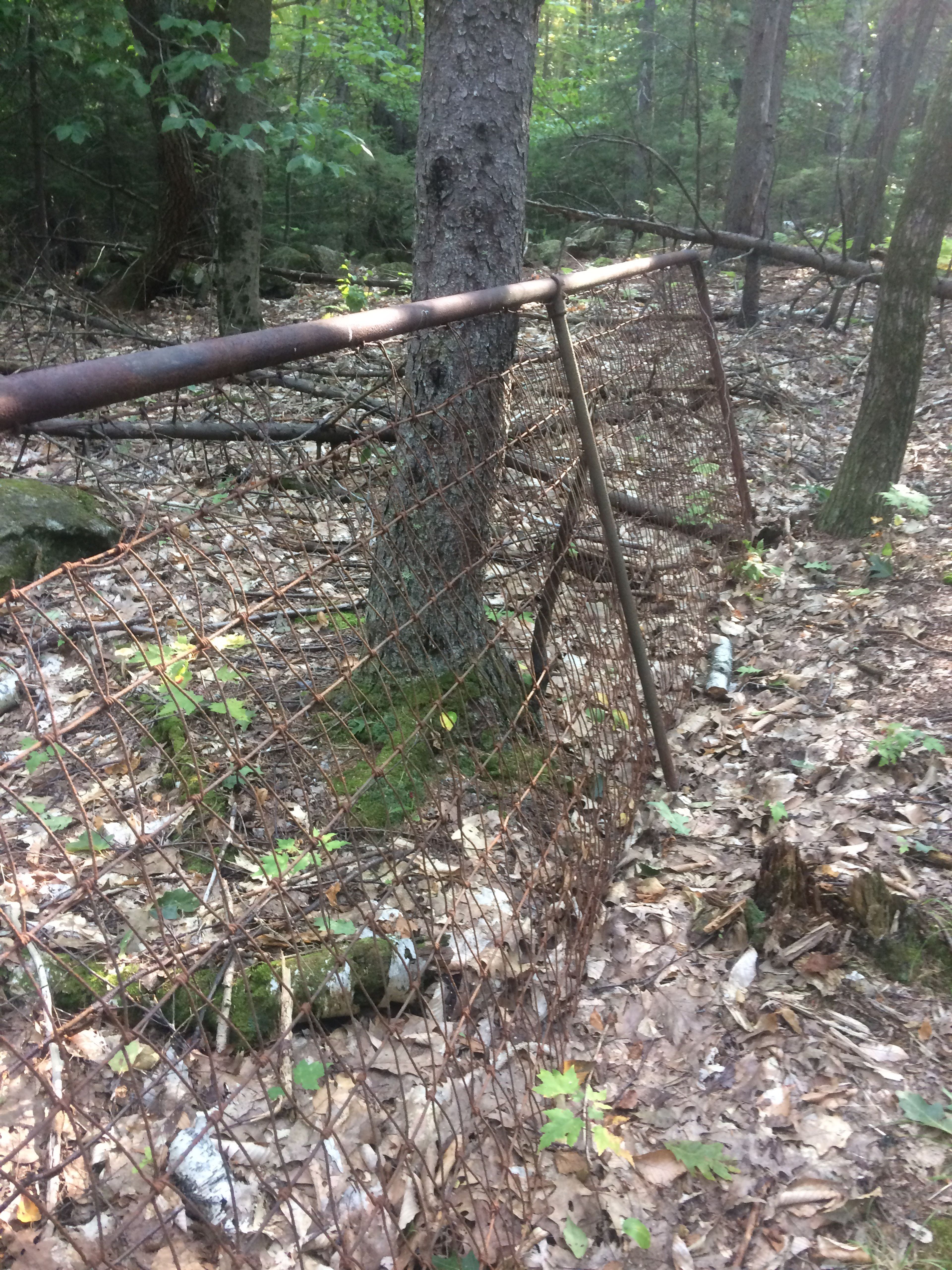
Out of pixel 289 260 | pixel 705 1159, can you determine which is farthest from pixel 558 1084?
pixel 289 260

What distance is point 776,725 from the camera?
156 inches

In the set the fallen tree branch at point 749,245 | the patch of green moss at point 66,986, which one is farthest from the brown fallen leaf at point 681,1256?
the fallen tree branch at point 749,245

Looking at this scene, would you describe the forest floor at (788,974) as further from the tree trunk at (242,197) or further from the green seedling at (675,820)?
the tree trunk at (242,197)

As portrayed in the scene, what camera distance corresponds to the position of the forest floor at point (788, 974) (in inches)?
83.6

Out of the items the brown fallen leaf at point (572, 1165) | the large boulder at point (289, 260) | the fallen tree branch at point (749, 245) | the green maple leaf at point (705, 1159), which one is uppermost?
the fallen tree branch at point (749, 245)

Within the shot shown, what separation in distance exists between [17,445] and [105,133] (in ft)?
26.7

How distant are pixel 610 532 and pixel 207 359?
5.86 feet

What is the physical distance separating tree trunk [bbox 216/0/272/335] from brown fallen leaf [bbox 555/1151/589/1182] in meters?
8.51

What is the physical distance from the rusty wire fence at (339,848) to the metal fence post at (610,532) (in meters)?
0.05

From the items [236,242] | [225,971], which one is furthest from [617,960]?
[236,242]

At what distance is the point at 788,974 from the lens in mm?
2734

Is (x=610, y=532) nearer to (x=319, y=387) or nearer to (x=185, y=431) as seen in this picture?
(x=185, y=431)

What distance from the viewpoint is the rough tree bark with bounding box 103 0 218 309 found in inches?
447

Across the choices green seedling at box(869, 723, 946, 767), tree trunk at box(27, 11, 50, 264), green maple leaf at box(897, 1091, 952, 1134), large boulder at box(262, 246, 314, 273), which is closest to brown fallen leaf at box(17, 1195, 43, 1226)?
green maple leaf at box(897, 1091, 952, 1134)
